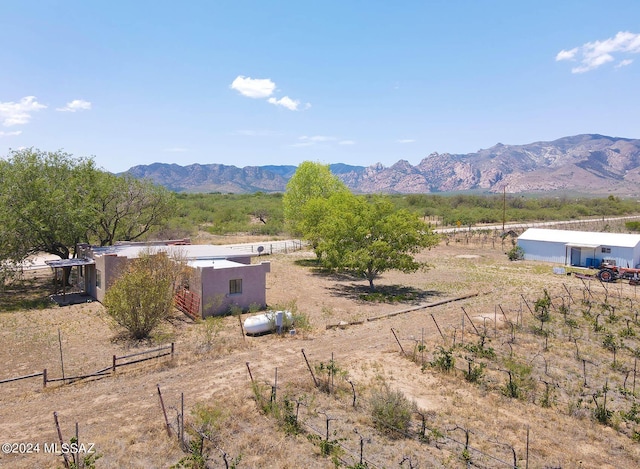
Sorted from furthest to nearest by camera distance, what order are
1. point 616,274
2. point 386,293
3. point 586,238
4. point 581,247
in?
point 586,238, point 581,247, point 616,274, point 386,293

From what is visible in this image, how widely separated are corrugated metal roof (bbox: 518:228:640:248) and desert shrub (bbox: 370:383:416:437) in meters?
32.2

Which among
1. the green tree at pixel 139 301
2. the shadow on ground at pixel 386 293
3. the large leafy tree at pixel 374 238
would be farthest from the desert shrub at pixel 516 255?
the green tree at pixel 139 301

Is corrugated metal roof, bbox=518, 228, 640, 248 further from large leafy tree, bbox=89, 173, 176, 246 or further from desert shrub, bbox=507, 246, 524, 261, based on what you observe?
large leafy tree, bbox=89, 173, 176, 246

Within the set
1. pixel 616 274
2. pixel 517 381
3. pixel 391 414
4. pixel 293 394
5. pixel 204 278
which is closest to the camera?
pixel 391 414

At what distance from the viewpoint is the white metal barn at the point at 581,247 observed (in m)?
34.6

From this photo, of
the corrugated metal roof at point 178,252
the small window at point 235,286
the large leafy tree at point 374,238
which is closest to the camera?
the small window at point 235,286

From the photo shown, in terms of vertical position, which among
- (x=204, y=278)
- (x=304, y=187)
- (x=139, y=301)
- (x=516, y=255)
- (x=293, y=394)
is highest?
(x=304, y=187)

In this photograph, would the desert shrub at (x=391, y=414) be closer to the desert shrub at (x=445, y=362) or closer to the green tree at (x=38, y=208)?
the desert shrub at (x=445, y=362)

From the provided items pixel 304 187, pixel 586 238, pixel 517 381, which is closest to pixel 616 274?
pixel 586 238

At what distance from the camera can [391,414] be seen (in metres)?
10.9

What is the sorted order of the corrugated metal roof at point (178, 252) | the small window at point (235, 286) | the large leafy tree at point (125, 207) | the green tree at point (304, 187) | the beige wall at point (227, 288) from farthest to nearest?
the green tree at point (304, 187) < the large leafy tree at point (125, 207) < the corrugated metal roof at point (178, 252) < the small window at point (235, 286) < the beige wall at point (227, 288)

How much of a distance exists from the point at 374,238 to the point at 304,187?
1699 cm

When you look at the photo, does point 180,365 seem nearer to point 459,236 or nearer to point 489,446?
point 489,446

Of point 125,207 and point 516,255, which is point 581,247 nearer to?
point 516,255
